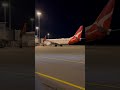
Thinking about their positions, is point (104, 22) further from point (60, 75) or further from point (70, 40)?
point (70, 40)

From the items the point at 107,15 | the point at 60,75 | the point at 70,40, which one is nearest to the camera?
the point at 60,75

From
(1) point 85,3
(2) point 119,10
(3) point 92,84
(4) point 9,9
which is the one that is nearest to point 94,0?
(1) point 85,3

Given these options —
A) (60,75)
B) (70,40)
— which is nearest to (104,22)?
(60,75)

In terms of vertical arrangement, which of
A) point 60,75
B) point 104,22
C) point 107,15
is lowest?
point 60,75

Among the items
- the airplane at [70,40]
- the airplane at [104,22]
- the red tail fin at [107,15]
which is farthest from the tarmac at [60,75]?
the airplane at [70,40]

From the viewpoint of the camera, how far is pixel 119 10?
55.5 m

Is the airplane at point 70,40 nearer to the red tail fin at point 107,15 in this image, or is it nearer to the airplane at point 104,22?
the airplane at point 104,22

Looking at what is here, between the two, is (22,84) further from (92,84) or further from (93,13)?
(93,13)

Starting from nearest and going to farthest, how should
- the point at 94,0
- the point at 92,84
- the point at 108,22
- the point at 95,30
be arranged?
1. the point at 92,84
2. the point at 108,22
3. the point at 95,30
4. the point at 94,0

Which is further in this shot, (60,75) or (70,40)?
(70,40)

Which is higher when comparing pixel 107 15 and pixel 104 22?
pixel 107 15

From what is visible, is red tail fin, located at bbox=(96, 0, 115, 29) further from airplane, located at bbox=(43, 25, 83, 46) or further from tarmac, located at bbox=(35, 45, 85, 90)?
airplane, located at bbox=(43, 25, 83, 46)

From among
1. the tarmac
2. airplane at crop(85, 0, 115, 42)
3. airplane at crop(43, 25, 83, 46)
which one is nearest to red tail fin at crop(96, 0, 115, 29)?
airplane at crop(85, 0, 115, 42)

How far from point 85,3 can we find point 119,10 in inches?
277
